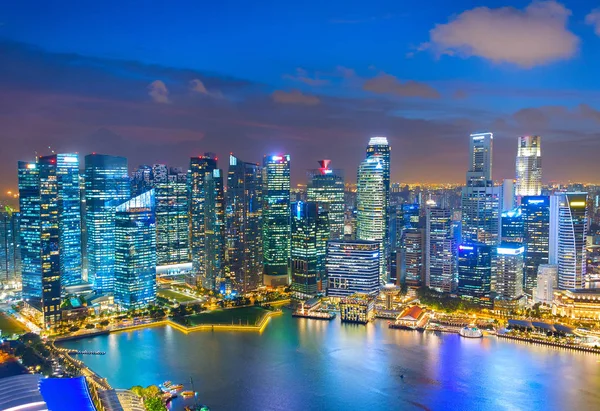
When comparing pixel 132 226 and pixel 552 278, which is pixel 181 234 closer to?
pixel 132 226

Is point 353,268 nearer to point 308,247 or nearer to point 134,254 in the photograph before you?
point 308,247

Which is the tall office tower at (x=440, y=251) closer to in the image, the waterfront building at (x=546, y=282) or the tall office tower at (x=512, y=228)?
the tall office tower at (x=512, y=228)

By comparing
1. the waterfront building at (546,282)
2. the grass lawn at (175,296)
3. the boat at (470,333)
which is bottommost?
the boat at (470,333)

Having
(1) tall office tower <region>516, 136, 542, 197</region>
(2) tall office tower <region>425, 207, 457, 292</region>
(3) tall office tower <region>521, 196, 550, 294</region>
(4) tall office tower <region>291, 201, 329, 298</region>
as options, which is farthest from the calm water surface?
(1) tall office tower <region>516, 136, 542, 197</region>

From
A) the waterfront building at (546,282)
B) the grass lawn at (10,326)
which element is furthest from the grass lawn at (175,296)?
the waterfront building at (546,282)

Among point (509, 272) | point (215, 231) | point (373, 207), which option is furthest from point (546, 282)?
point (215, 231)

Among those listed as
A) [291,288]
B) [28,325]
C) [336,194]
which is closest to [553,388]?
[291,288]
